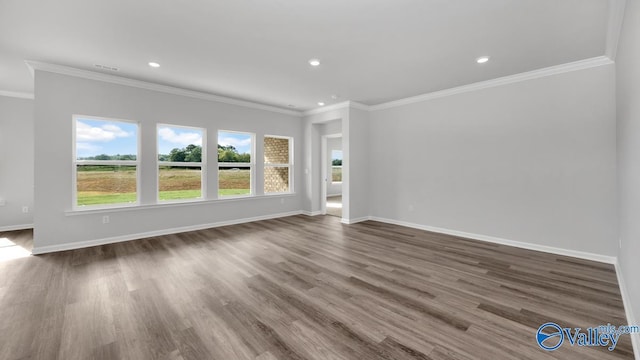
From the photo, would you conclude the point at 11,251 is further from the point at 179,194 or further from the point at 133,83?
the point at 133,83

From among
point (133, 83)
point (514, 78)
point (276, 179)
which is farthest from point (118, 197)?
point (514, 78)

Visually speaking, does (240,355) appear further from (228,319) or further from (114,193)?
(114,193)

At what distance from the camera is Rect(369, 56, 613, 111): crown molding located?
3.36 metres

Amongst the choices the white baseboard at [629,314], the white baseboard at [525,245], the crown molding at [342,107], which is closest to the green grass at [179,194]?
the crown molding at [342,107]

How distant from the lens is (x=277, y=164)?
6.64 m

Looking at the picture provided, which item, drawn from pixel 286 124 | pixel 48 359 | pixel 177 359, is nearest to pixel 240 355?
pixel 177 359

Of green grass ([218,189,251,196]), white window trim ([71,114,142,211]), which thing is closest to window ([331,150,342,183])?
green grass ([218,189,251,196])

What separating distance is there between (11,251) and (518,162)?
8.05 metres

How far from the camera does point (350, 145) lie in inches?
225

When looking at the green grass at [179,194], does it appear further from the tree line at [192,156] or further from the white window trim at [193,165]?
the tree line at [192,156]

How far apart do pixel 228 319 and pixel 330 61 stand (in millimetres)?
3331

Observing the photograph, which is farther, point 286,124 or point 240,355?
point 286,124

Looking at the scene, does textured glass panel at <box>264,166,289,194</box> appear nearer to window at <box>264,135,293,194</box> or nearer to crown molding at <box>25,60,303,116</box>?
window at <box>264,135,293,194</box>

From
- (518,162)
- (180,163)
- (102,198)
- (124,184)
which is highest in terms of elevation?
(180,163)
